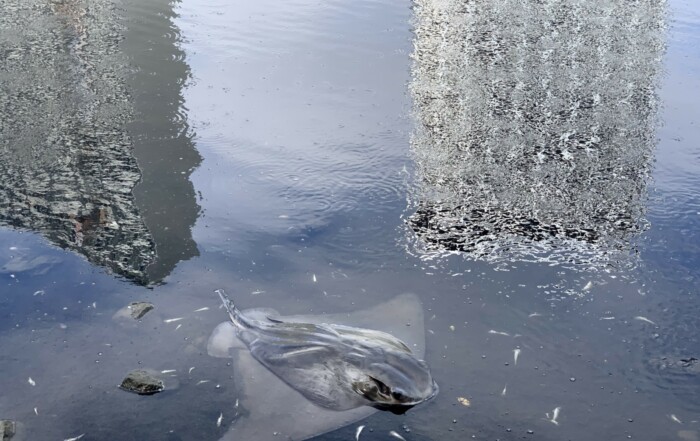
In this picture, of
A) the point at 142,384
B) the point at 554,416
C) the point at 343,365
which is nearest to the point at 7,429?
the point at 142,384

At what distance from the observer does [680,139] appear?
9438 mm

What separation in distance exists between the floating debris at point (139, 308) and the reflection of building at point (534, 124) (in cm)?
270

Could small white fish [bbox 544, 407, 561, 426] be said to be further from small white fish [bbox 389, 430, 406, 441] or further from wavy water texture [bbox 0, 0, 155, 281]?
wavy water texture [bbox 0, 0, 155, 281]

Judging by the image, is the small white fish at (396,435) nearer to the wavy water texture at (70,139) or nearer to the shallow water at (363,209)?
the shallow water at (363,209)

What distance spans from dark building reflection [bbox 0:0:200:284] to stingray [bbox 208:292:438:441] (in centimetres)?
144

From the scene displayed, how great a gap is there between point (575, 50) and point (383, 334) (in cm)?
Result: 748

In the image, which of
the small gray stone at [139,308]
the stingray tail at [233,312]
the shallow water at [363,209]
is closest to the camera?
the shallow water at [363,209]

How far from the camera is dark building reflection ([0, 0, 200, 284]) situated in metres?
7.29

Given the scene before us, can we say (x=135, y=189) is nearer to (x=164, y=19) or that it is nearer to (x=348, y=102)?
(x=348, y=102)

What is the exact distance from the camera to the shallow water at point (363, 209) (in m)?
5.68

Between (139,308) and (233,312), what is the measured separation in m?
0.84

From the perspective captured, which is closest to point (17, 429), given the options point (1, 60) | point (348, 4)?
point (1, 60)

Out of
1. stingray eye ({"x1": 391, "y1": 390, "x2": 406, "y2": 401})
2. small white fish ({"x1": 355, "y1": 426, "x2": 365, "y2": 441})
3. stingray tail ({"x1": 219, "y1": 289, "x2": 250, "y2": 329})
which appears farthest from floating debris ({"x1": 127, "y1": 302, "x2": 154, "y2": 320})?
stingray eye ({"x1": 391, "y1": 390, "x2": 406, "y2": 401})

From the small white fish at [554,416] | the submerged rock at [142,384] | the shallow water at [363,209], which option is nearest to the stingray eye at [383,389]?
the shallow water at [363,209]
